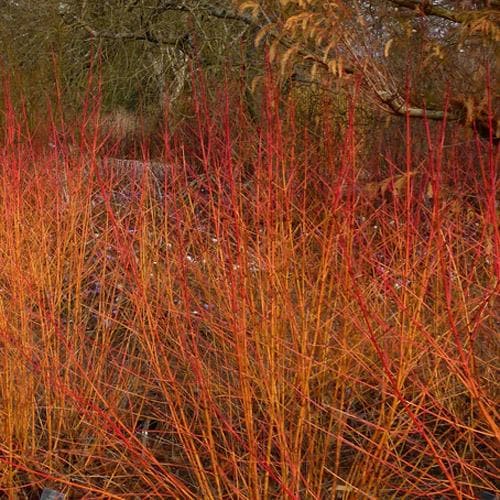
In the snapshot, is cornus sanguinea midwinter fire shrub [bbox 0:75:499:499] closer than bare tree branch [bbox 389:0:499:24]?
Yes

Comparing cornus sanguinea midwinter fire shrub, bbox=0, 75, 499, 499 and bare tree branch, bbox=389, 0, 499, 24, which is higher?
bare tree branch, bbox=389, 0, 499, 24

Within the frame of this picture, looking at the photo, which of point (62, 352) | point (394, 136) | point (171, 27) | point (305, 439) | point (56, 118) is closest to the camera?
point (305, 439)

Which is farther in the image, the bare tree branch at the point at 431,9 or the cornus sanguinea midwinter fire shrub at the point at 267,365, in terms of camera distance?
the bare tree branch at the point at 431,9

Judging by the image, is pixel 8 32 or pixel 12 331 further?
pixel 8 32

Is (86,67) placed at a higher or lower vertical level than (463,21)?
lower

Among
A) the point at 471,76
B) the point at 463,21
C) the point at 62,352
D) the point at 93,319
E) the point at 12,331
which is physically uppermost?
the point at 463,21

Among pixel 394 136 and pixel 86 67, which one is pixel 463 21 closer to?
pixel 394 136

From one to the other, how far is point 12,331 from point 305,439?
1041 millimetres

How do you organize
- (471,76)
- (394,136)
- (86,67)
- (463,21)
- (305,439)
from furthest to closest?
(86,67) → (394,136) → (471,76) → (463,21) → (305,439)

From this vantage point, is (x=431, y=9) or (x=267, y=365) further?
(x=431, y=9)

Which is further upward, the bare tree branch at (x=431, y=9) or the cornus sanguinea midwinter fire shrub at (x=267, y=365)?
the bare tree branch at (x=431, y=9)

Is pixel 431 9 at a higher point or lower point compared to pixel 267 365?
higher

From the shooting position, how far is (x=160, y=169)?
7.36m

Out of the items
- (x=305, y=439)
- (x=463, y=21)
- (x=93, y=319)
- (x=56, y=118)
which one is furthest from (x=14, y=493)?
(x=56, y=118)
